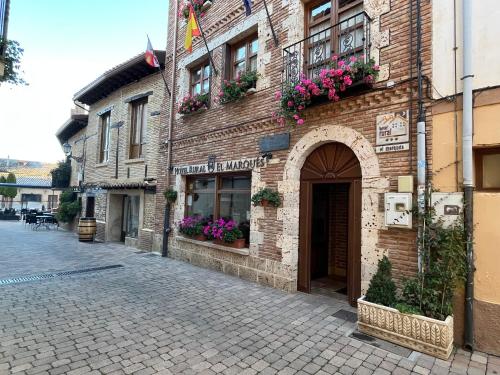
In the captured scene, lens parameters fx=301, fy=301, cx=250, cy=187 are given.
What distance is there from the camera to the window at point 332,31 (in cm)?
512

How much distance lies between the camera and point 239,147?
271 inches

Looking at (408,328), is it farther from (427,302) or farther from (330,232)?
(330,232)

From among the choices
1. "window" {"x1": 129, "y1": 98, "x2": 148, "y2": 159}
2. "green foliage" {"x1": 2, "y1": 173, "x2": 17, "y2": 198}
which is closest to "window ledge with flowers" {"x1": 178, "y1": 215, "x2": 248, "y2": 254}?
"window" {"x1": 129, "y1": 98, "x2": 148, "y2": 159}

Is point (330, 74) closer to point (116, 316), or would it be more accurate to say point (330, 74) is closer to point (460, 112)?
point (460, 112)

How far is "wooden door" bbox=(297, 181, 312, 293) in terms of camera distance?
566cm

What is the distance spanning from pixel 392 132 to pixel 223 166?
393cm

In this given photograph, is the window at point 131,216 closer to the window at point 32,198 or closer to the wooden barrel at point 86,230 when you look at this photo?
the wooden barrel at point 86,230

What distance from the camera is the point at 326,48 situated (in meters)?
5.52

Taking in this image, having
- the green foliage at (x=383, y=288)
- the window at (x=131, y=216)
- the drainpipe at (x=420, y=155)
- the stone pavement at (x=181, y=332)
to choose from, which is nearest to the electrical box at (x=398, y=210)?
the drainpipe at (x=420, y=155)

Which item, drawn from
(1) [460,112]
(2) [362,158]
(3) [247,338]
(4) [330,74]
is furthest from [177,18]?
(3) [247,338]

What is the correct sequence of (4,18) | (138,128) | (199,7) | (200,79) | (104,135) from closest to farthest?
(4,18) → (199,7) → (200,79) → (138,128) → (104,135)

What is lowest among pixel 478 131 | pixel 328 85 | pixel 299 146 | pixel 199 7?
pixel 478 131

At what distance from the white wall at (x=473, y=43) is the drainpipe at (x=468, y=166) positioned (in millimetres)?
87

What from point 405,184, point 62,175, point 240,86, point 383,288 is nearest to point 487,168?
point 405,184
